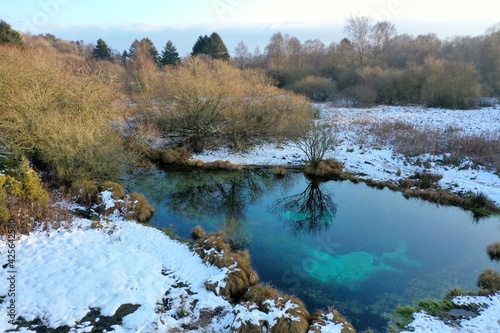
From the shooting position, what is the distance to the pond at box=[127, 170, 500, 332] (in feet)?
36.2

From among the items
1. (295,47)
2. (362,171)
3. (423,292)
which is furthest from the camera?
(295,47)

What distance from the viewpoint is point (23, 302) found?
905 cm

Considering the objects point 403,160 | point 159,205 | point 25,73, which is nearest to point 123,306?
point 159,205

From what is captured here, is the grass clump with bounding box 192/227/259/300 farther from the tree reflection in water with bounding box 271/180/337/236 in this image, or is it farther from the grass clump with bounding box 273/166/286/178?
the grass clump with bounding box 273/166/286/178

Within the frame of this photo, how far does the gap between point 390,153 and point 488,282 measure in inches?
524

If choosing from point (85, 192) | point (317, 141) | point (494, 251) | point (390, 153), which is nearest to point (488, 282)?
point (494, 251)

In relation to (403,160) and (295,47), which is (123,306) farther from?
(295,47)

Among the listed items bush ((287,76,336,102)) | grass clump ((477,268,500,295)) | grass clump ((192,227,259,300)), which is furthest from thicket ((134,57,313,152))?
bush ((287,76,336,102))

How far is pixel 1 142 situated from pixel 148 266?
39.4ft

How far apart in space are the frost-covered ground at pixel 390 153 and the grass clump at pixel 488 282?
6905 mm

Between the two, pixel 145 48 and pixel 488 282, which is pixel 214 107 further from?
pixel 145 48

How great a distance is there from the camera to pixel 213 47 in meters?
51.0

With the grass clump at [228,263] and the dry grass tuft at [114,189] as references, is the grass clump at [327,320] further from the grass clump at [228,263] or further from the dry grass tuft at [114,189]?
the dry grass tuft at [114,189]

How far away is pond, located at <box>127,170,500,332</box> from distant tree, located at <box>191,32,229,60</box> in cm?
3425
